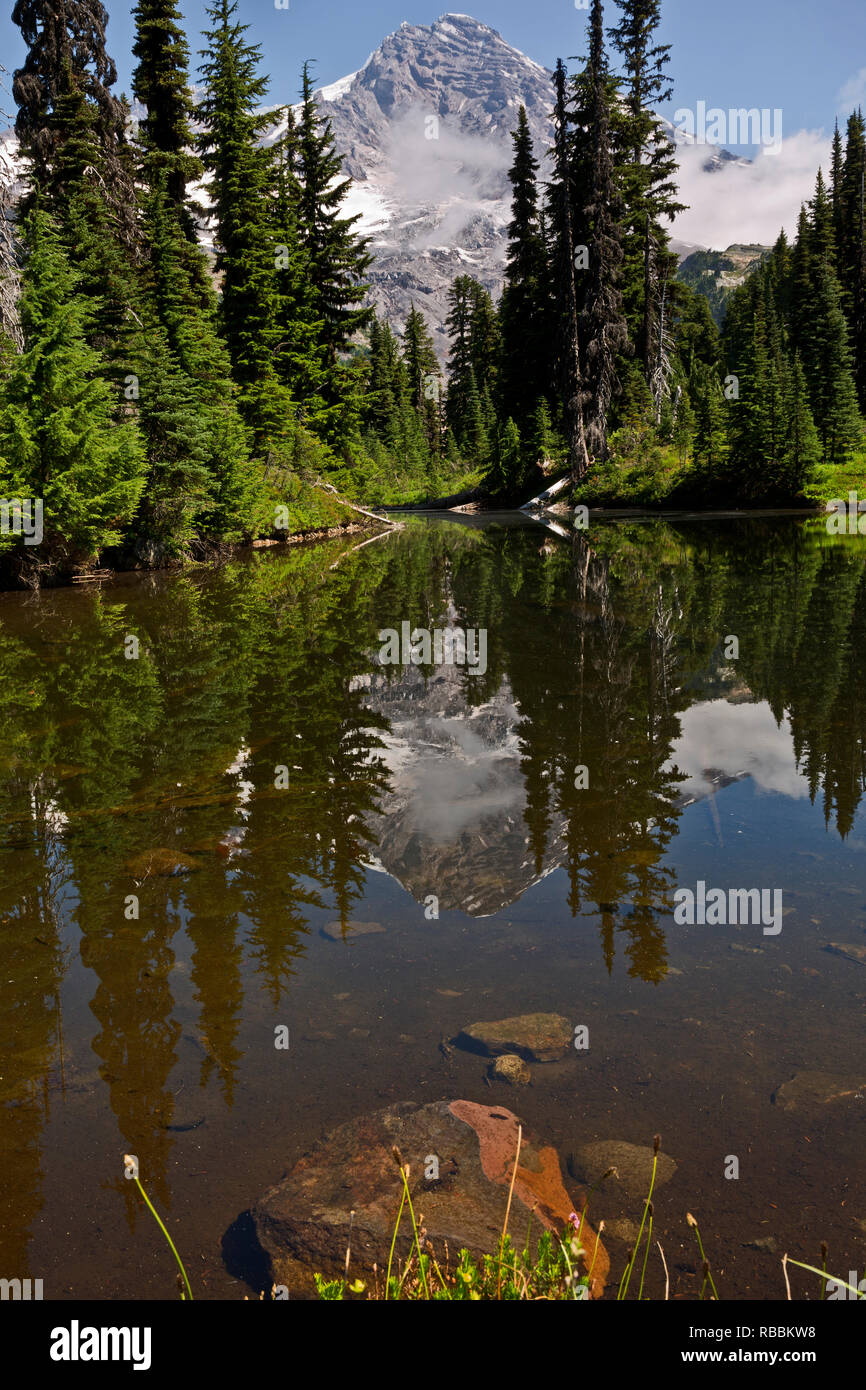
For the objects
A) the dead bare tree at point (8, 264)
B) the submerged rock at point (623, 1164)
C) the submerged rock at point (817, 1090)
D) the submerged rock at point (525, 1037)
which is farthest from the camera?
the dead bare tree at point (8, 264)

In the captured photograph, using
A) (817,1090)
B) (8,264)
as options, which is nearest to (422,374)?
(8,264)

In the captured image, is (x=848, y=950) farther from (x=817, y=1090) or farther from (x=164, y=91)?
(x=164, y=91)

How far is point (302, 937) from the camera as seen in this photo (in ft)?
17.4

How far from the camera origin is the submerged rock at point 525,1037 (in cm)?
415

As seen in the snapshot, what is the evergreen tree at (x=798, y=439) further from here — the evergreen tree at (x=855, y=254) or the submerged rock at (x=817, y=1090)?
the submerged rock at (x=817, y=1090)

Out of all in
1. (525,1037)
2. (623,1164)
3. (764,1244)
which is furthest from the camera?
(525,1037)

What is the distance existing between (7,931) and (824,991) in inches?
183

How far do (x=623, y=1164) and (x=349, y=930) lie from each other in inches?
92.4

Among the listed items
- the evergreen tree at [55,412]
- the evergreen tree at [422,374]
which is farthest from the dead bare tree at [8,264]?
the evergreen tree at [422,374]

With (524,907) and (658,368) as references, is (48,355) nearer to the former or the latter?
(524,907)

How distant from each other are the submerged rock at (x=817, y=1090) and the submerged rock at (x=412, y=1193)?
1047 mm

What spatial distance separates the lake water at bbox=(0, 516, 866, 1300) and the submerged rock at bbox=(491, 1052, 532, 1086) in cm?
6

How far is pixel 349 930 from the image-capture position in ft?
17.8

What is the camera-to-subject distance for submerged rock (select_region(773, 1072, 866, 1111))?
12.3 feet
